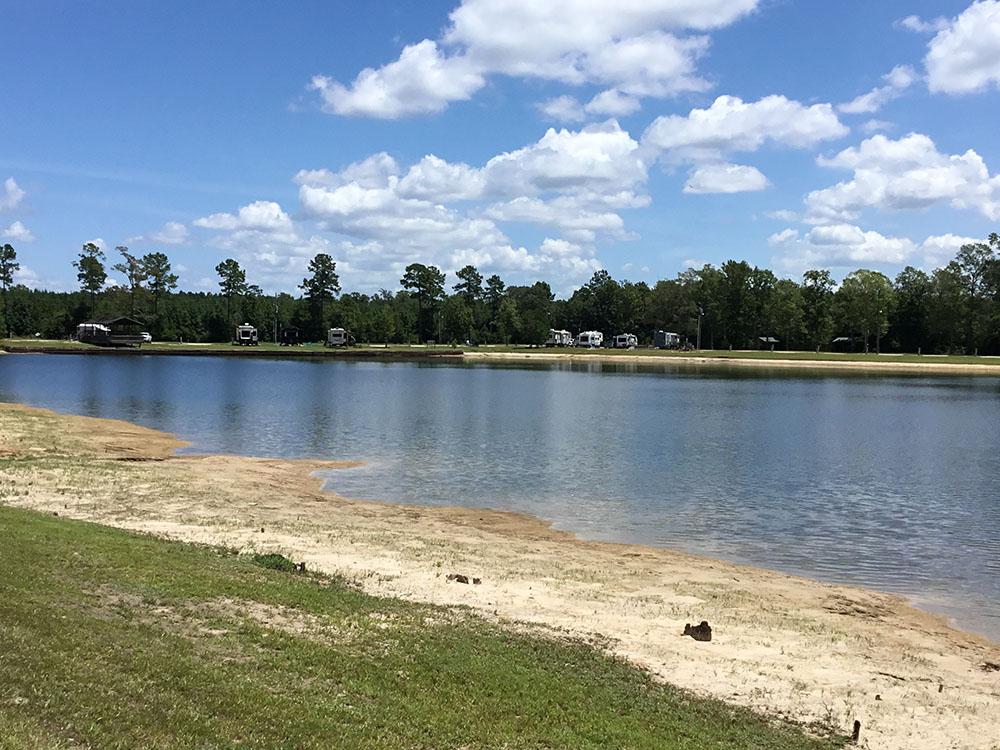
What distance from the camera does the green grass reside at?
753 cm

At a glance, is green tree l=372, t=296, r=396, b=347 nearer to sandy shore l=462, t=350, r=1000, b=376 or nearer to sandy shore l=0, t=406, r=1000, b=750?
sandy shore l=462, t=350, r=1000, b=376

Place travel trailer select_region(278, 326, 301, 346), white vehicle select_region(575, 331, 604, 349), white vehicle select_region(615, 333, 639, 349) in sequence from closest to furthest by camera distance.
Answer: travel trailer select_region(278, 326, 301, 346), white vehicle select_region(615, 333, 639, 349), white vehicle select_region(575, 331, 604, 349)

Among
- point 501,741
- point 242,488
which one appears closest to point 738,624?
point 501,741

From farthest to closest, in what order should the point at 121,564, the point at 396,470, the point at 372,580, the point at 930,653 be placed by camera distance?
the point at 396,470, the point at 372,580, the point at 930,653, the point at 121,564

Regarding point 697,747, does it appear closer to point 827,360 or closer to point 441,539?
point 441,539

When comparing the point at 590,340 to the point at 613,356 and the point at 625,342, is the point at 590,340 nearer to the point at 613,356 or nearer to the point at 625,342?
the point at 625,342

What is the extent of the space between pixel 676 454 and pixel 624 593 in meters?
24.4

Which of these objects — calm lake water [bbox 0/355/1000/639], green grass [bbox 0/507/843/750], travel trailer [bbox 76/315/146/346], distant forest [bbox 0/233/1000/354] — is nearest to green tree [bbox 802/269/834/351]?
distant forest [bbox 0/233/1000/354]

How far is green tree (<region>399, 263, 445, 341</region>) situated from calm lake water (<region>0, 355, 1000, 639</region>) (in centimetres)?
9648

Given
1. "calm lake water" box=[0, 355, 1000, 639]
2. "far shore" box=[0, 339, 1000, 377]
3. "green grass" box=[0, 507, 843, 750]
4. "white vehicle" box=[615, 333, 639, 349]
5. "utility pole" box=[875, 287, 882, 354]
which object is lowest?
"calm lake water" box=[0, 355, 1000, 639]

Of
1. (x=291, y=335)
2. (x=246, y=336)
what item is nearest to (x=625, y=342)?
(x=291, y=335)

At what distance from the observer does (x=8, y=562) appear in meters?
11.4

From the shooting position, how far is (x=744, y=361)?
149 m

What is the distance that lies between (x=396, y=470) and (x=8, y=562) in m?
23.3
